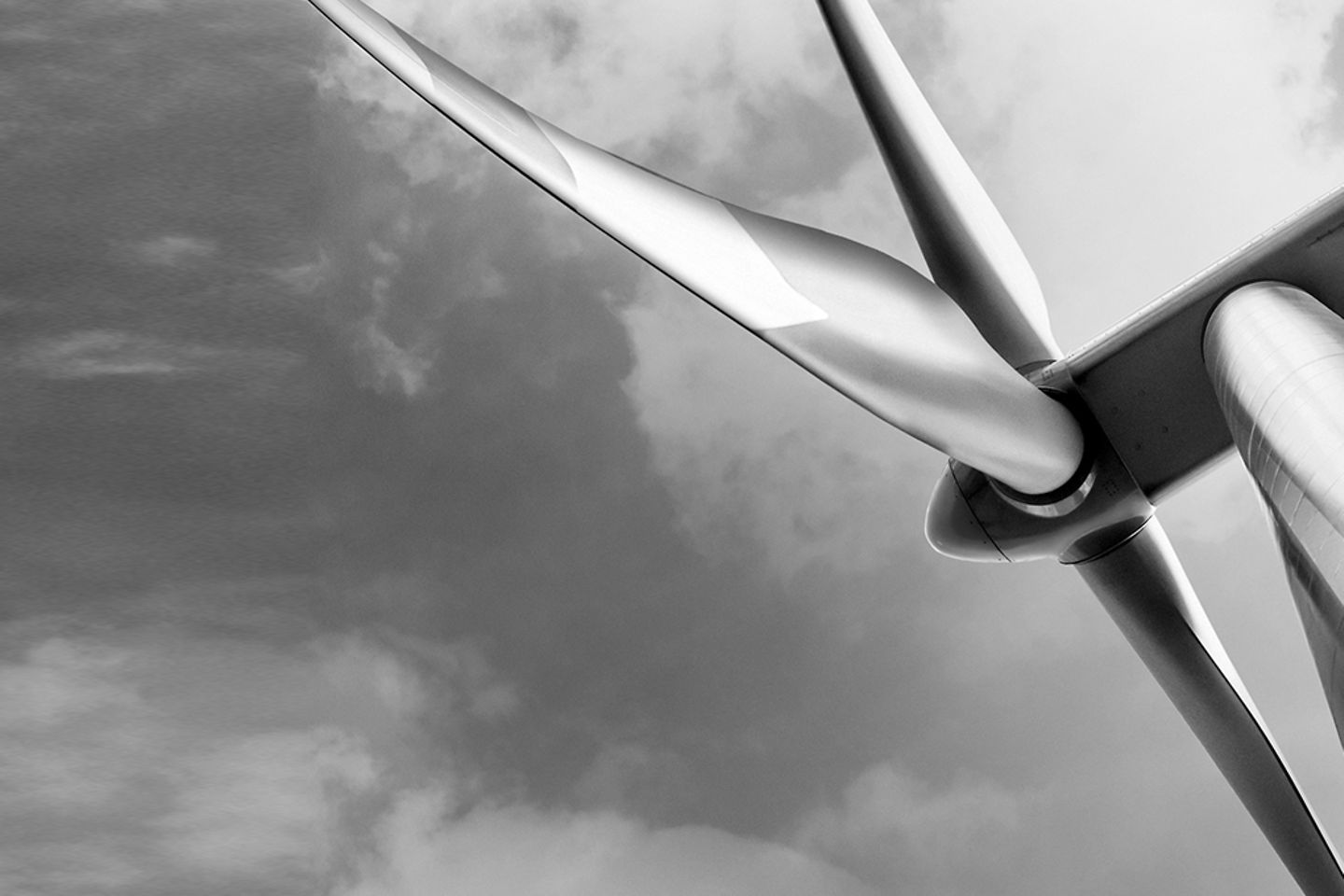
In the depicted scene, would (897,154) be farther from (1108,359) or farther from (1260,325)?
(1260,325)

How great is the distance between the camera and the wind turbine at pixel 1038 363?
259 inches

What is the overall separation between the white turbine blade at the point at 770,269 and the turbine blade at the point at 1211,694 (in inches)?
158

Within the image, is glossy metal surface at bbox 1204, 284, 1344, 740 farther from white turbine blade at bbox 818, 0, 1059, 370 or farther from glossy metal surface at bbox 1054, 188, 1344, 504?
white turbine blade at bbox 818, 0, 1059, 370

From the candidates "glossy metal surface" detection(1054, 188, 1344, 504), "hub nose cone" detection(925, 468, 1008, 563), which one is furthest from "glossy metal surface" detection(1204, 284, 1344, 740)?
"hub nose cone" detection(925, 468, 1008, 563)

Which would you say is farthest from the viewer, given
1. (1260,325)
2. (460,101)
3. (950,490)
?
(950,490)

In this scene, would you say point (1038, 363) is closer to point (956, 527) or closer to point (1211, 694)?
point (956, 527)

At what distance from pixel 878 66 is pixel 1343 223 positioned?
4.17 metres

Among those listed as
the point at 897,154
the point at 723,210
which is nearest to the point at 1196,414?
the point at 897,154

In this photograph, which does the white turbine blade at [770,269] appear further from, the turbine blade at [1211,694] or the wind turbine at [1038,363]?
the turbine blade at [1211,694]

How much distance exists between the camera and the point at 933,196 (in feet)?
39.6

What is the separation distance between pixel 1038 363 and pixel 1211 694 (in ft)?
9.98

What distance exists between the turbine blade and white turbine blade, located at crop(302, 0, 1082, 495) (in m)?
4.01

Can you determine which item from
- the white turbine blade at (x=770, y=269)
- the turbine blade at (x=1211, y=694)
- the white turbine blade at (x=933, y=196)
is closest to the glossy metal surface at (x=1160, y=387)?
the turbine blade at (x=1211, y=694)

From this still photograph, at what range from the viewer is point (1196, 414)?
10641 mm
